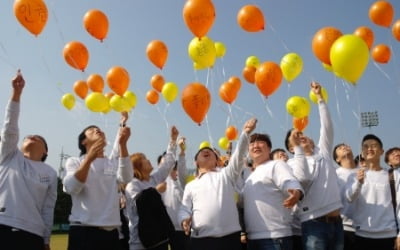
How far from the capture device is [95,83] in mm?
7555

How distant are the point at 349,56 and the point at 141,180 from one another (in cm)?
267

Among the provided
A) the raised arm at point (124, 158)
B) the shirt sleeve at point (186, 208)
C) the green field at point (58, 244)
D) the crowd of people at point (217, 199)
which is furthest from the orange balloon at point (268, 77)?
the green field at point (58, 244)

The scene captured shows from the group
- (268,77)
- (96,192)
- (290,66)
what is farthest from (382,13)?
(96,192)

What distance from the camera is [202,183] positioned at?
369 cm

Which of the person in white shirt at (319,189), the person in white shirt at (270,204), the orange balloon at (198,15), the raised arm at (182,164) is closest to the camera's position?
the person in white shirt at (270,204)

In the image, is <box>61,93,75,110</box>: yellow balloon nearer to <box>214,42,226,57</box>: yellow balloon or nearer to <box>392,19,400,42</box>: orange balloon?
<box>214,42,226,57</box>: yellow balloon

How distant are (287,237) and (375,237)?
1.19 metres

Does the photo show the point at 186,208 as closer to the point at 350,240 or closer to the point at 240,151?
the point at 240,151

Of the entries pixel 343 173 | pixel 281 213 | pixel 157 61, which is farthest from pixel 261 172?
pixel 157 61

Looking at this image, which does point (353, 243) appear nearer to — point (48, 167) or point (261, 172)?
point (261, 172)

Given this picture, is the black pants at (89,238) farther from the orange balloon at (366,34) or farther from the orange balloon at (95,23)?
→ the orange balloon at (366,34)

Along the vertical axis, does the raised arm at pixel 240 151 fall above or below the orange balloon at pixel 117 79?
Result: below

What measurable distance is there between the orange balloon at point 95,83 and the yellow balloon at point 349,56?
186 inches

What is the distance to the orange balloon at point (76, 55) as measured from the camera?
6.53 meters
